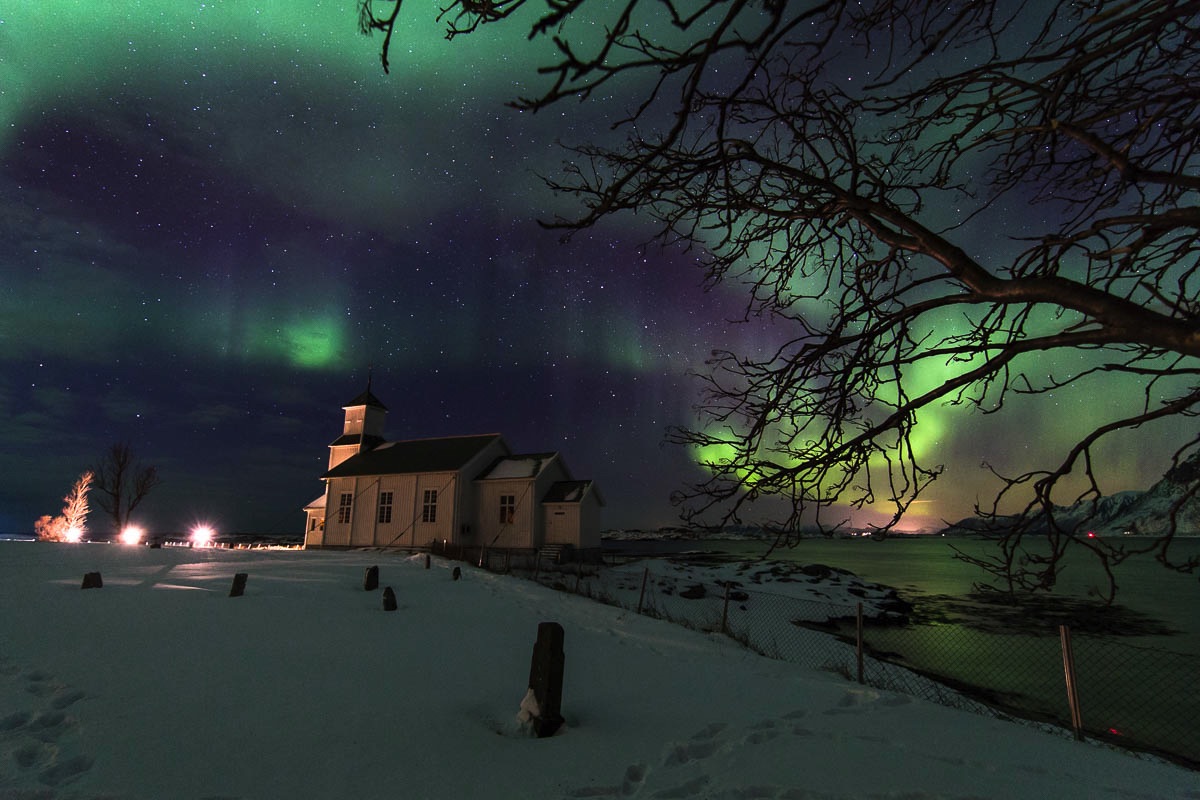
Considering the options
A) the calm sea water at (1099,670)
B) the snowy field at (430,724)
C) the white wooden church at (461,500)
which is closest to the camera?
the snowy field at (430,724)

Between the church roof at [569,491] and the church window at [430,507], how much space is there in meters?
6.37

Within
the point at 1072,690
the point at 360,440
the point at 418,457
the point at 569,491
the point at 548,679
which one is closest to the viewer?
the point at 548,679

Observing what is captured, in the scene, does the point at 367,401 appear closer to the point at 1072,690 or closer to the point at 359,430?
the point at 359,430

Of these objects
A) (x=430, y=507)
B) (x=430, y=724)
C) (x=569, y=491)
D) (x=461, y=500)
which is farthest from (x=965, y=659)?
(x=430, y=507)

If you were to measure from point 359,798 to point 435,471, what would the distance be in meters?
30.0

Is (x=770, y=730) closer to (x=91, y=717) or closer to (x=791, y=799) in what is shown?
(x=791, y=799)

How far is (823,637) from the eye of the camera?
754 inches

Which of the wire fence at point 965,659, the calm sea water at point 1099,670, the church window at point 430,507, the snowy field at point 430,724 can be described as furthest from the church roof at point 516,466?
the snowy field at point 430,724

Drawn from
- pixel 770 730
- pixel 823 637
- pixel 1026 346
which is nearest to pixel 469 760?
pixel 770 730

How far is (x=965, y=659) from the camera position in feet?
60.2

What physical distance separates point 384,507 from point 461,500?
563 centimetres

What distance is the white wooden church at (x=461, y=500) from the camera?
3193 centimetres

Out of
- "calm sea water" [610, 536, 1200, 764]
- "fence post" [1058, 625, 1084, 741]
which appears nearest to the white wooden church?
"calm sea water" [610, 536, 1200, 764]

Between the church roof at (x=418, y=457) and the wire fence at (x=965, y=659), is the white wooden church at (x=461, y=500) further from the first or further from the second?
the wire fence at (x=965, y=659)
